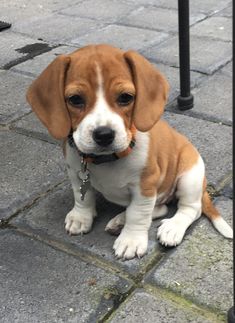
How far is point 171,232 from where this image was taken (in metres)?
2.58

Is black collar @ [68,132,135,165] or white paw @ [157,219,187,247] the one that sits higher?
black collar @ [68,132,135,165]

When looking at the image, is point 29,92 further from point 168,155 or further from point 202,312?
point 202,312

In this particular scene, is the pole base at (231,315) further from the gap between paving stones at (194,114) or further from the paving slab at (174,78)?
the paving slab at (174,78)

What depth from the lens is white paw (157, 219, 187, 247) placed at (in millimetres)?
2555

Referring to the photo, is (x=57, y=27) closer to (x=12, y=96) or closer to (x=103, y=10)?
(x=103, y=10)

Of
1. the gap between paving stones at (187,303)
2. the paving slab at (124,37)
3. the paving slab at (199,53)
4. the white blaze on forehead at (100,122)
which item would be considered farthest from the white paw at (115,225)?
the paving slab at (124,37)

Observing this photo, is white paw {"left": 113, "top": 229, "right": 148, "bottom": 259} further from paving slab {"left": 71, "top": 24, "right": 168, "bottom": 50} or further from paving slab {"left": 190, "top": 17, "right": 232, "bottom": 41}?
paving slab {"left": 190, "top": 17, "right": 232, "bottom": 41}

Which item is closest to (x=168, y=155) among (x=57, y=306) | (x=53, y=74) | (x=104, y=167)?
(x=104, y=167)

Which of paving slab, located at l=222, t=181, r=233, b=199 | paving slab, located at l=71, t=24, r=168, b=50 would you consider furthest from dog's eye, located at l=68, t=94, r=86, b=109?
paving slab, located at l=71, t=24, r=168, b=50

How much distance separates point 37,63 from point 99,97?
9.01 feet

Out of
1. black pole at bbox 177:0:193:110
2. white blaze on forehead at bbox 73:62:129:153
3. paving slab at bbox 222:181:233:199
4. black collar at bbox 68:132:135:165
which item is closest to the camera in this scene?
white blaze on forehead at bbox 73:62:129:153

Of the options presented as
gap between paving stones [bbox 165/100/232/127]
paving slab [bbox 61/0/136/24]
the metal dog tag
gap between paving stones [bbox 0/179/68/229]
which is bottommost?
paving slab [bbox 61/0/136/24]

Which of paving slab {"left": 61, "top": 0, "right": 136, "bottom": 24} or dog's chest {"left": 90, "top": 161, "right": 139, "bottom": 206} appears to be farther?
paving slab {"left": 61, "top": 0, "right": 136, "bottom": 24}

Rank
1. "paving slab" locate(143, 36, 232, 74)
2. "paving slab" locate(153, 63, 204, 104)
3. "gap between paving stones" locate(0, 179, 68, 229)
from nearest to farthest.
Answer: "gap between paving stones" locate(0, 179, 68, 229) → "paving slab" locate(153, 63, 204, 104) → "paving slab" locate(143, 36, 232, 74)
